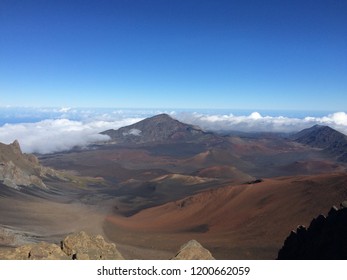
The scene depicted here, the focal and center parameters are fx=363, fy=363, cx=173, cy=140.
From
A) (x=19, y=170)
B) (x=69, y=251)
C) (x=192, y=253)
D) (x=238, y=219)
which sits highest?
(x=192, y=253)

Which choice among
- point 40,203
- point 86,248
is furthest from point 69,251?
point 40,203

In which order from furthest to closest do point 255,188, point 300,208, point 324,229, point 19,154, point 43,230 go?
point 19,154 → point 255,188 → point 43,230 → point 300,208 → point 324,229

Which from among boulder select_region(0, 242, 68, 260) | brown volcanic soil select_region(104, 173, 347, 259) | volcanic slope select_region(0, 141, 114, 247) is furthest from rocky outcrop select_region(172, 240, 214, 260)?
volcanic slope select_region(0, 141, 114, 247)

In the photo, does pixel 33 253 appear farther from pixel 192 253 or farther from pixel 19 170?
pixel 19 170

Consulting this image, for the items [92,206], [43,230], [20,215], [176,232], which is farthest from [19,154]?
[176,232]

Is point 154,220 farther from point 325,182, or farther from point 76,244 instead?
point 76,244

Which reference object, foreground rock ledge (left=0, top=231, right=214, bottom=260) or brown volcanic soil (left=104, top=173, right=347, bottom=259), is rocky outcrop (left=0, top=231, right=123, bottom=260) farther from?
brown volcanic soil (left=104, top=173, right=347, bottom=259)

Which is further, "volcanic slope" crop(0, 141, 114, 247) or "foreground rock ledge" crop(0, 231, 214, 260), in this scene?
"volcanic slope" crop(0, 141, 114, 247)
